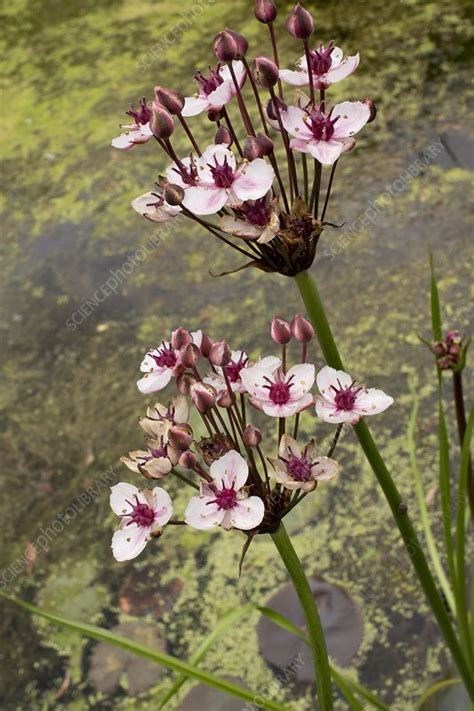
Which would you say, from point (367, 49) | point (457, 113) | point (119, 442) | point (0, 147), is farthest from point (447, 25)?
point (119, 442)

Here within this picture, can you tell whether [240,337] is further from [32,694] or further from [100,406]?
[32,694]

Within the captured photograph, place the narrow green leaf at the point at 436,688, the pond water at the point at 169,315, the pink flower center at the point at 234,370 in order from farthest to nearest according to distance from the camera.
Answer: the pond water at the point at 169,315, the narrow green leaf at the point at 436,688, the pink flower center at the point at 234,370

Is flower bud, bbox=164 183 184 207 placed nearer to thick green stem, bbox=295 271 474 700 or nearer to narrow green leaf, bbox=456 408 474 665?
thick green stem, bbox=295 271 474 700

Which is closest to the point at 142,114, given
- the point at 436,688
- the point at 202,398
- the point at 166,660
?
the point at 202,398

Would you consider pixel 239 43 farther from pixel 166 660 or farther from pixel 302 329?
pixel 166 660

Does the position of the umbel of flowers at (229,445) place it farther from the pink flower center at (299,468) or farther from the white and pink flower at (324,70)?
the white and pink flower at (324,70)

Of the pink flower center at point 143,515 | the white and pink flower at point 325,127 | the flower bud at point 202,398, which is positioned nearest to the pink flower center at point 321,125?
the white and pink flower at point 325,127
